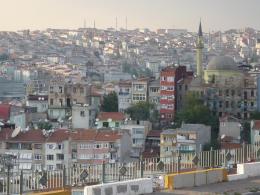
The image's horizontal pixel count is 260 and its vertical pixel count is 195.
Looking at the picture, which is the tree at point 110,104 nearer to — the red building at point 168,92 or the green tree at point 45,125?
the red building at point 168,92

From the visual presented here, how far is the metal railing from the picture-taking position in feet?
23.1

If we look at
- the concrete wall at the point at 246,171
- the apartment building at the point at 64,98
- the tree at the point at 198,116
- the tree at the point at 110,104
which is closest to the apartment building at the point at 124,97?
the tree at the point at 110,104

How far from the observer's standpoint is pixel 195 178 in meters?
7.73

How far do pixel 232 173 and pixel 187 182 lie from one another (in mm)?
856

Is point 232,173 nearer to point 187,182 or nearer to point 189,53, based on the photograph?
point 187,182

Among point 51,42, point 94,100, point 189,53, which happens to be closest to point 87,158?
point 94,100

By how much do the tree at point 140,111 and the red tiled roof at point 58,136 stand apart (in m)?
6.47

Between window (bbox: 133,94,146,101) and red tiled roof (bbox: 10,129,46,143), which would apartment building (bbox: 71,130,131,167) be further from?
window (bbox: 133,94,146,101)

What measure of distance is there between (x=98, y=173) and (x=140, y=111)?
22379mm

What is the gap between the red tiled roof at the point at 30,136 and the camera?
22103 mm

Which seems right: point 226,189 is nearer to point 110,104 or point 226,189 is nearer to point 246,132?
point 246,132

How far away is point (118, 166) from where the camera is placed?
305 inches

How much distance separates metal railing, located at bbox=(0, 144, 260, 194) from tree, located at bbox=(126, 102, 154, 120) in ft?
67.8

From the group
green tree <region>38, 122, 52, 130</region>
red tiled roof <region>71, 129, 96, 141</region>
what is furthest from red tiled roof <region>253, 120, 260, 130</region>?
green tree <region>38, 122, 52, 130</region>
